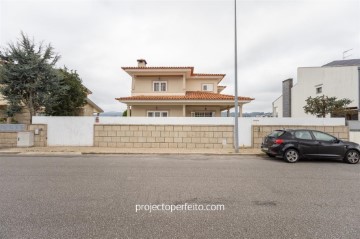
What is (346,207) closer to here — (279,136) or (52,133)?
(279,136)

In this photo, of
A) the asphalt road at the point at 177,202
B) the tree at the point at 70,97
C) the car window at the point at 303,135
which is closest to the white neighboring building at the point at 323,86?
the car window at the point at 303,135

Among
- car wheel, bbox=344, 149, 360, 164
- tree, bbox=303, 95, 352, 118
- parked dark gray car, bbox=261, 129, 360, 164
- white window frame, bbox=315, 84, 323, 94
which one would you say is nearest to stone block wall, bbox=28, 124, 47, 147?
parked dark gray car, bbox=261, 129, 360, 164

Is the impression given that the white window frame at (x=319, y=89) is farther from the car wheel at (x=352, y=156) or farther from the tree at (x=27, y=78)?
the tree at (x=27, y=78)

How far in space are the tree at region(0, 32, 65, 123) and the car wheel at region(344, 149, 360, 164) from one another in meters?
17.1

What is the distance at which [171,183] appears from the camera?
5652 millimetres

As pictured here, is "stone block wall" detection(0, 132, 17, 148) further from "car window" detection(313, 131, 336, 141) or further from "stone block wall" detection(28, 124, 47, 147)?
"car window" detection(313, 131, 336, 141)

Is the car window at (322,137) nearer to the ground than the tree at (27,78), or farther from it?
nearer to the ground

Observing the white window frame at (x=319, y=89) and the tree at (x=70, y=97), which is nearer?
Answer: the tree at (x=70, y=97)

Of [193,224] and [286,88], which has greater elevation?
[286,88]

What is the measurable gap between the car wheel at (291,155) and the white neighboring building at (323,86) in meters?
18.2

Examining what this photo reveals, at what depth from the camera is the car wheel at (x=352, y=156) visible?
8953 mm

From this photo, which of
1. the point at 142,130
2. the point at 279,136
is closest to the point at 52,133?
the point at 142,130

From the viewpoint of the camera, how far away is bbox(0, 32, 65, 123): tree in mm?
13172

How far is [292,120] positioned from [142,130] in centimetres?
986
